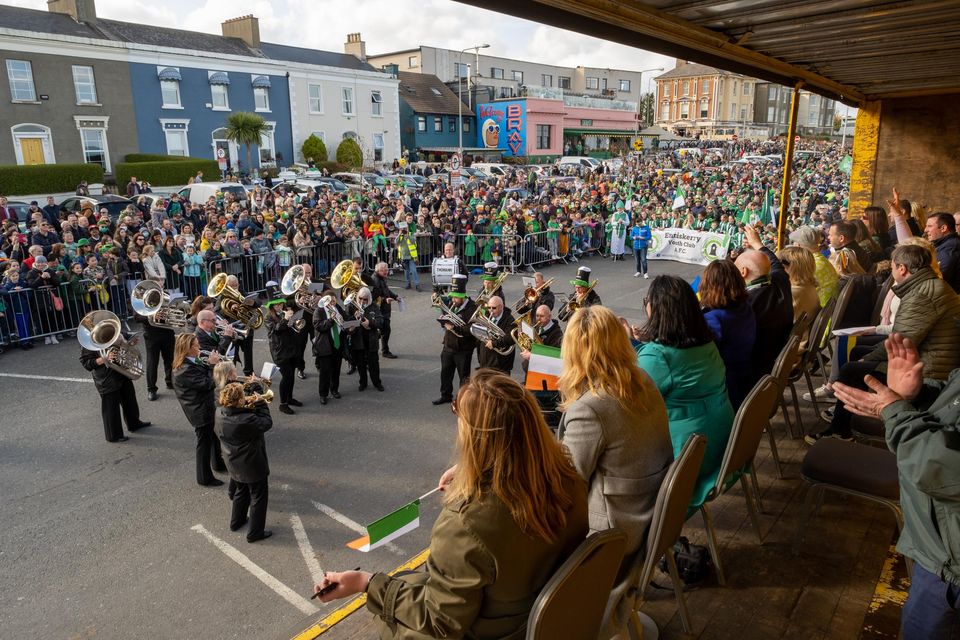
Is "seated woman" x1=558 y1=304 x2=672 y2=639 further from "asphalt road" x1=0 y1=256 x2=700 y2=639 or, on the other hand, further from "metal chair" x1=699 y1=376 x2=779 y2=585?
"asphalt road" x1=0 y1=256 x2=700 y2=639

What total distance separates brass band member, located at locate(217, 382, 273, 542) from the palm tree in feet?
108

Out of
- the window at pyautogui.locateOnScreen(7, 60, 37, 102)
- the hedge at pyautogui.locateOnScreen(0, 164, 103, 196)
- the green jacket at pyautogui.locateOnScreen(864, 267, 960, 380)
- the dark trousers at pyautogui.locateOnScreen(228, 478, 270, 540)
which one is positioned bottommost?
the dark trousers at pyautogui.locateOnScreen(228, 478, 270, 540)

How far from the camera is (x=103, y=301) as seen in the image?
11.7m

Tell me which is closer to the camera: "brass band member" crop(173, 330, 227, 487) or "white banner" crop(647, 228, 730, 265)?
"brass band member" crop(173, 330, 227, 487)

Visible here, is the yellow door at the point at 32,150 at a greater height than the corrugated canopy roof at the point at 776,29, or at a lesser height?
greater

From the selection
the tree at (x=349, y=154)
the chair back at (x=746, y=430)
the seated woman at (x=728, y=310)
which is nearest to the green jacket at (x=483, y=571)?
the chair back at (x=746, y=430)

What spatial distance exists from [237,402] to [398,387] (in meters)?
3.94

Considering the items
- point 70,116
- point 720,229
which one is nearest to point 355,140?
point 70,116

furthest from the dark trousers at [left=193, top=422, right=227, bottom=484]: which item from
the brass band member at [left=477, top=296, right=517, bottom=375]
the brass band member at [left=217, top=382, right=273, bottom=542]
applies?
the brass band member at [left=477, top=296, right=517, bottom=375]

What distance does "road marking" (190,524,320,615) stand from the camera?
4.63 meters

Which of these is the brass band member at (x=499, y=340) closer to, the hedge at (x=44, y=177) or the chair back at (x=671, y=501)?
the chair back at (x=671, y=501)

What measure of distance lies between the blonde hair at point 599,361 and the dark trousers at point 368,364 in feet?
→ 20.1

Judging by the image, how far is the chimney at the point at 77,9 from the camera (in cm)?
3158

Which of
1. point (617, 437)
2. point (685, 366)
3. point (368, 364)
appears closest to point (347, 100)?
point (368, 364)
